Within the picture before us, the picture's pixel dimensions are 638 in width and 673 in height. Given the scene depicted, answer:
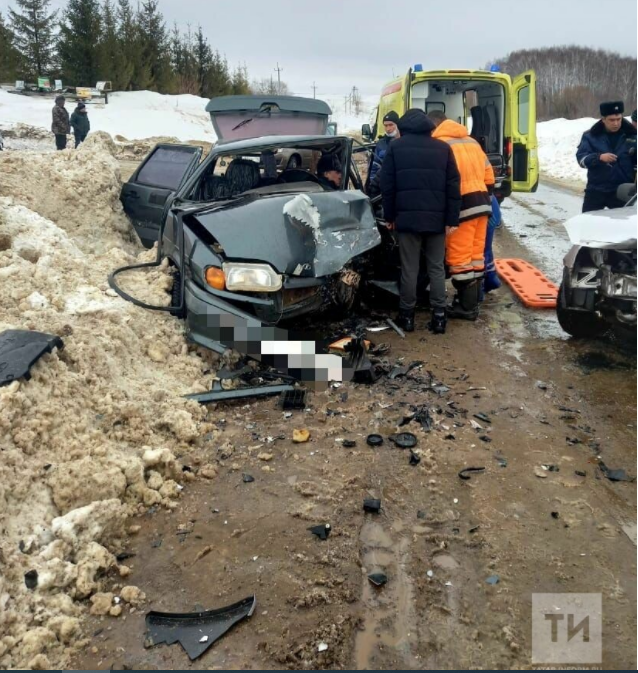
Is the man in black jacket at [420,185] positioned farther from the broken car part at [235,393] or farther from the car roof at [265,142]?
the broken car part at [235,393]

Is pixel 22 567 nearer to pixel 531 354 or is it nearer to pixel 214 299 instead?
pixel 214 299

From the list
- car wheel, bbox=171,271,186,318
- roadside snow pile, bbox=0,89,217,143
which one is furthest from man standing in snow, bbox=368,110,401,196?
roadside snow pile, bbox=0,89,217,143

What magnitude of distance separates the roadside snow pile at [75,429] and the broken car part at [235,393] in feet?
0.36

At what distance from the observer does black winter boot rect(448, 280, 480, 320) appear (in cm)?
562

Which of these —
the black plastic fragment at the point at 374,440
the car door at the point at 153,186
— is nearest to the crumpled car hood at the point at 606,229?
the black plastic fragment at the point at 374,440

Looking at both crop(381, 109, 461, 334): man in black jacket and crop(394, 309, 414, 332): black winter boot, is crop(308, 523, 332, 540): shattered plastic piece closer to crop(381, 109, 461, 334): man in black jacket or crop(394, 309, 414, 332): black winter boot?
crop(394, 309, 414, 332): black winter boot

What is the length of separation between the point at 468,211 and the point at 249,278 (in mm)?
2264

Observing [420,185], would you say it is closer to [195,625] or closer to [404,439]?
[404,439]

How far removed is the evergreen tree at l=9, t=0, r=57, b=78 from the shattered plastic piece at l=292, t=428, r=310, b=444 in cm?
3750

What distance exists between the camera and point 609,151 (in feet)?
21.6

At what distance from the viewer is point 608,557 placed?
2.59 metres

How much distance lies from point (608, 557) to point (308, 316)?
8.82ft

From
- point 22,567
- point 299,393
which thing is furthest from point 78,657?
point 299,393

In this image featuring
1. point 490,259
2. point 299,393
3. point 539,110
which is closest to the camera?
point 299,393
